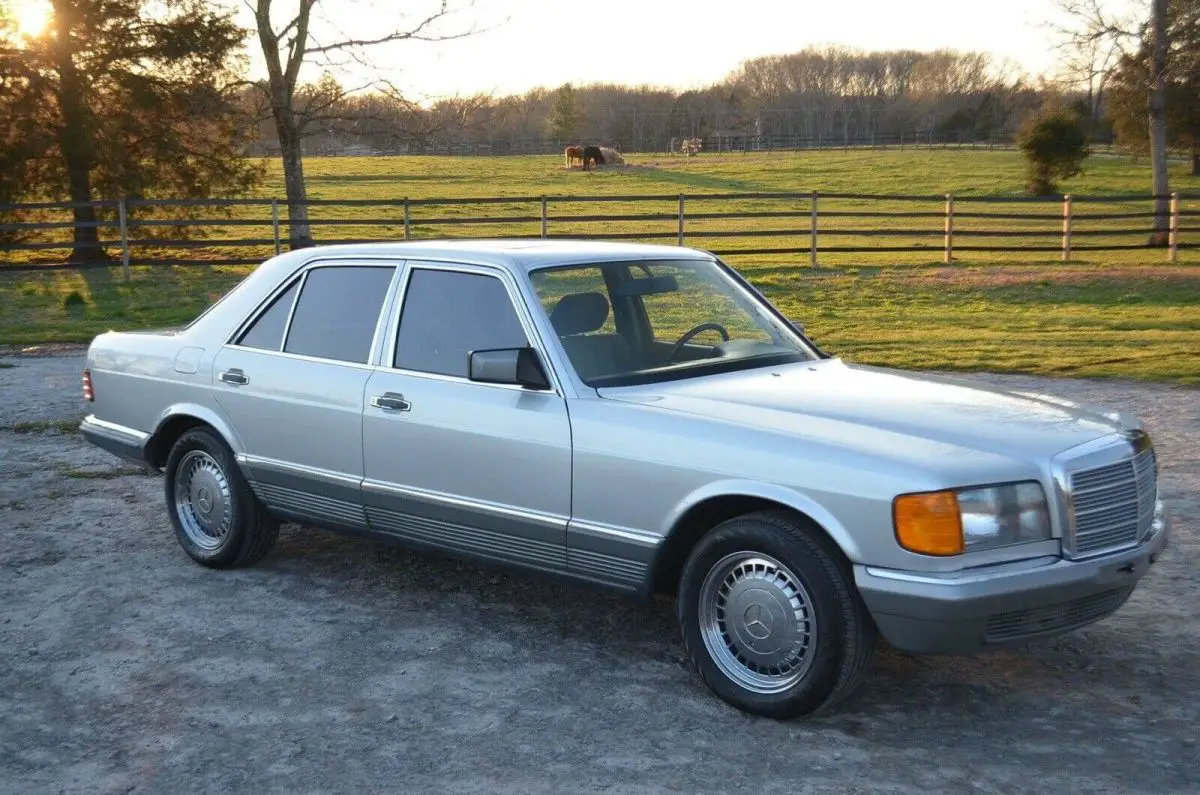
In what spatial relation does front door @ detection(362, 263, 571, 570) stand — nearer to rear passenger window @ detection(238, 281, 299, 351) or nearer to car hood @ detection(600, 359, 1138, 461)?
car hood @ detection(600, 359, 1138, 461)

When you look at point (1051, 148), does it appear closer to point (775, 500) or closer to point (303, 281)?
point (303, 281)

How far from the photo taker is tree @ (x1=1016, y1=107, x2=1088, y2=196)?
48062 mm

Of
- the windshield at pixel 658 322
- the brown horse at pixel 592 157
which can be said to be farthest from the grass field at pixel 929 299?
the brown horse at pixel 592 157

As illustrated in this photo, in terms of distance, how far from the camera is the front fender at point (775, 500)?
4180 mm

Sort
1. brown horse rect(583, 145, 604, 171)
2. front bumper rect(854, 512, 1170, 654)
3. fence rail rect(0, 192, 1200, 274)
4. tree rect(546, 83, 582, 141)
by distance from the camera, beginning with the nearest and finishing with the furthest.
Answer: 1. front bumper rect(854, 512, 1170, 654)
2. fence rail rect(0, 192, 1200, 274)
3. brown horse rect(583, 145, 604, 171)
4. tree rect(546, 83, 582, 141)

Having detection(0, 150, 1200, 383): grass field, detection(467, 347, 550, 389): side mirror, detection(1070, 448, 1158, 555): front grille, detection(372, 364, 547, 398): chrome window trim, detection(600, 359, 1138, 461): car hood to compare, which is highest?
detection(467, 347, 550, 389): side mirror

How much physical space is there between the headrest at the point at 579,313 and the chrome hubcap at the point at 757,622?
1229 millimetres

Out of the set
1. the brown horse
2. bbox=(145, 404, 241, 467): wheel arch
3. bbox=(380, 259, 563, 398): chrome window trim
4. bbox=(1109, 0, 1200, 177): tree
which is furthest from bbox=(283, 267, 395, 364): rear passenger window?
the brown horse

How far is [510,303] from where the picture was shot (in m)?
5.29

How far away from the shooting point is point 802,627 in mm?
4332

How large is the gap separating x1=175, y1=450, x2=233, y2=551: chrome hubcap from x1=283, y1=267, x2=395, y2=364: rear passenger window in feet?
2.62

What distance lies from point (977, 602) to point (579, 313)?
2050 millimetres

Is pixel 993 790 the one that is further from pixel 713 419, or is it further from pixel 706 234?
pixel 706 234

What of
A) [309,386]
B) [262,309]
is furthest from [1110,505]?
[262,309]
